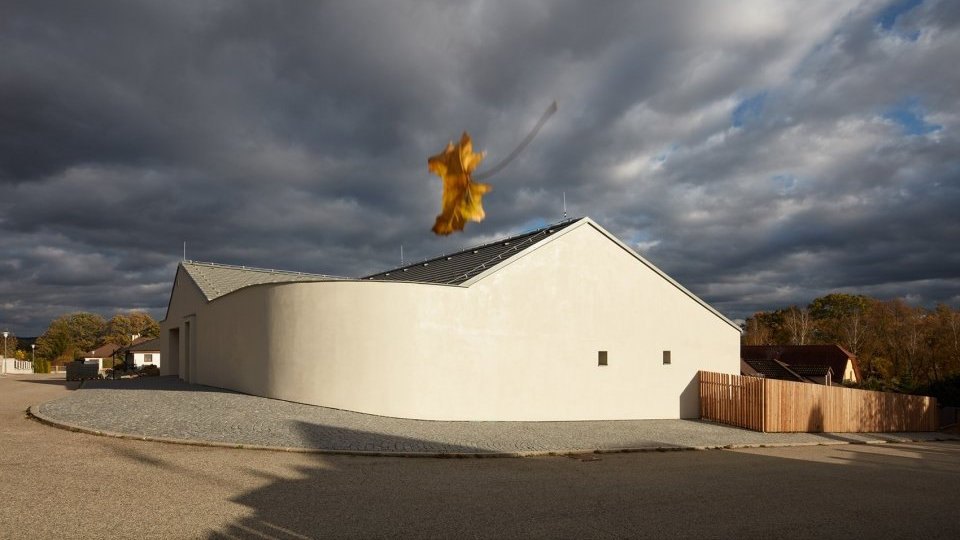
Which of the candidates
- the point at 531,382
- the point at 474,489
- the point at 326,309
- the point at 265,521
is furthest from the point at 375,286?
the point at 265,521

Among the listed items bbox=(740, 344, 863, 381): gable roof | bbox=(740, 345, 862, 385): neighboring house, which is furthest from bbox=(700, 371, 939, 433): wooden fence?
bbox=(740, 344, 863, 381): gable roof

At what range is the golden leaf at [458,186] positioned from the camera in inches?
101

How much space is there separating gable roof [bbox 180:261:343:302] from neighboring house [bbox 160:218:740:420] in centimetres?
447

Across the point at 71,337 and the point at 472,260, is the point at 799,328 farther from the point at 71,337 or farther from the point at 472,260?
the point at 71,337

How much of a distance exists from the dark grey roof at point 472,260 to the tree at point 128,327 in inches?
3281

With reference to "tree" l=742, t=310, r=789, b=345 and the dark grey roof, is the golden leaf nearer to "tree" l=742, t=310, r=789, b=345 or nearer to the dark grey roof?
the dark grey roof

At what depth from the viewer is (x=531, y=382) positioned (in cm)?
1589

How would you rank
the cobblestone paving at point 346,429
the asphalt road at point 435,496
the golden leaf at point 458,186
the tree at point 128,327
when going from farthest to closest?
1. the tree at point 128,327
2. the cobblestone paving at point 346,429
3. the asphalt road at point 435,496
4. the golden leaf at point 458,186

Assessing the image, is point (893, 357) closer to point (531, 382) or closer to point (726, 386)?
point (726, 386)

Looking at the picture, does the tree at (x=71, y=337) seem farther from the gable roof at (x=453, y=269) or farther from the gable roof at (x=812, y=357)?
the gable roof at (x=812, y=357)

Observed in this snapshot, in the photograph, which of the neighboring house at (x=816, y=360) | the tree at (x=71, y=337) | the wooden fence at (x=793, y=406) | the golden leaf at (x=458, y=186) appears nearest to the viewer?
the golden leaf at (x=458, y=186)

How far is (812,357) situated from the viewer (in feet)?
142

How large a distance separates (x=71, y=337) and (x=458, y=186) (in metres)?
102

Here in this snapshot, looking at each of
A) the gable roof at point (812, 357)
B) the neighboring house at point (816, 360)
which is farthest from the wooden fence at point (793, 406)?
the gable roof at point (812, 357)
